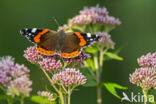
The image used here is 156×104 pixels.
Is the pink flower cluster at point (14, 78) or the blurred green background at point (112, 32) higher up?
the blurred green background at point (112, 32)

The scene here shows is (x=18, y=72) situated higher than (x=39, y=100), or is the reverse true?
(x=18, y=72)

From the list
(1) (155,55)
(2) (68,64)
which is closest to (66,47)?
(2) (68,64)

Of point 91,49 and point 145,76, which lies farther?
point 91,49

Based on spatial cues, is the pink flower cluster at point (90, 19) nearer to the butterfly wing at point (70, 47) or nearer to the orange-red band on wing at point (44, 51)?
the butterfly wing at point (70, 47)

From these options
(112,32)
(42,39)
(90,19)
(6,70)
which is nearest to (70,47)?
(42,39)

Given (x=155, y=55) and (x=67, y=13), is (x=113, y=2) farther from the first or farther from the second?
(x=155, y=55)

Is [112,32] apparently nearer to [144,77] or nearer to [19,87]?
[144,77]

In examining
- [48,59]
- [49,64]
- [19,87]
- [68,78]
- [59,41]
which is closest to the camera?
[19,87]

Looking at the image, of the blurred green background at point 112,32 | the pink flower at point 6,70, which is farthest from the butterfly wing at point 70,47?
the blurred green background at point 112,32

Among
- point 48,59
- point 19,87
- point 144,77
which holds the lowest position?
point 19,87
